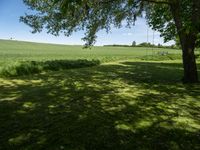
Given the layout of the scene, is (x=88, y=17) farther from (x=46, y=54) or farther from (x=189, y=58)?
(x=46, y=54)

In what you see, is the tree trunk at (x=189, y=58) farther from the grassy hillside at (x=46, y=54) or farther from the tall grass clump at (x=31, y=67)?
the grassy hillside at (x=46, y=54)

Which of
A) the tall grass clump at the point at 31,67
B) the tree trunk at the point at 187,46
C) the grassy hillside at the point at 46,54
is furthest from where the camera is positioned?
the grassy hillside at the point at 46,54

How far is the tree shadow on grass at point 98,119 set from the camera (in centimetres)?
655

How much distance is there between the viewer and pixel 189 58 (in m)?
16.4

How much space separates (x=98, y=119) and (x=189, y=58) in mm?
9855

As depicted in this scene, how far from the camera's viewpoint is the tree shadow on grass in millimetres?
6551

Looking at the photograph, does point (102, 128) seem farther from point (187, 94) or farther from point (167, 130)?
point (187, 94)

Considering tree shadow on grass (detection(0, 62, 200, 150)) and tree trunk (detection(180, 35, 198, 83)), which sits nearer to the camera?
tree shadow on grass (detection(0, 62, 200, 150))

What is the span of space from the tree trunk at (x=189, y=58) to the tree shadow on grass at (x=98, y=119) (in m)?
3.41

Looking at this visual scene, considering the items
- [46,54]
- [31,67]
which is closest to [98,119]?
[31,67]

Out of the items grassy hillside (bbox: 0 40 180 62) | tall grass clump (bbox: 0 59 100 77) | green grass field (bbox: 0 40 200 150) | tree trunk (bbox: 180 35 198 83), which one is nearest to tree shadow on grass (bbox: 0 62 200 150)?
green grass field (bbox: 0 40 200 150)

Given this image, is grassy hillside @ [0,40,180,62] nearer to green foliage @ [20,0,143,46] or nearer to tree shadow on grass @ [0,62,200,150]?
green foliage @ [20,0,143,46]

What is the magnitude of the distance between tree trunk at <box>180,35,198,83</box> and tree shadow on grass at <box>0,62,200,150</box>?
11.2ft

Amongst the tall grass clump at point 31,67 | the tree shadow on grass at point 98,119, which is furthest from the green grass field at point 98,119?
the tall grass clump at point 31,67
